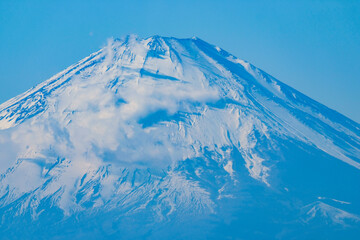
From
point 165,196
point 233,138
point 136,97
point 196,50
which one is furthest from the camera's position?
point 196,50

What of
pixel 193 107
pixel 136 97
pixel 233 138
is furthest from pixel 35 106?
pixel 233 138

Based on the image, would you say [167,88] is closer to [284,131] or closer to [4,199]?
[284,131]

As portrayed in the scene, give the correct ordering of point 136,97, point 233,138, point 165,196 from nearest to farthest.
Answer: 1. point 165,196
2. point 233,138
3. point 136,97

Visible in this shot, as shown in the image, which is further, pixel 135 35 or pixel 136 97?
pixel 135 35

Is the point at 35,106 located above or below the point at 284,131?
above

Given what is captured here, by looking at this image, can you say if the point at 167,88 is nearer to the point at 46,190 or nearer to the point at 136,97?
the point at 136,97

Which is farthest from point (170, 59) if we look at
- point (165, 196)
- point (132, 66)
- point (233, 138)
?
point (165, 196)

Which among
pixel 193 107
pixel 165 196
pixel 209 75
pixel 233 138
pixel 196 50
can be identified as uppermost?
pixel 196 50
